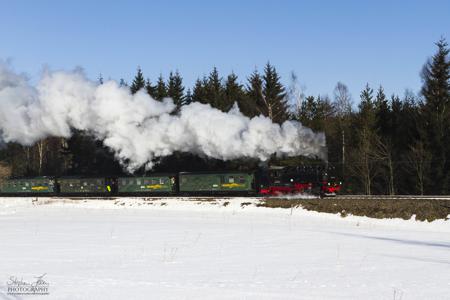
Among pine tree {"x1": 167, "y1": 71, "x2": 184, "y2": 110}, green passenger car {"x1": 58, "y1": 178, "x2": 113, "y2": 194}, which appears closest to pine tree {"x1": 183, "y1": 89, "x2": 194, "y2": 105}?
pine tree {"x1": 167, "y1": 71, "x2": 184, "y2": 110}

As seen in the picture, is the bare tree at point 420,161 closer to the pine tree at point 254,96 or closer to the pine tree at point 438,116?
the pine tree at point 438,116

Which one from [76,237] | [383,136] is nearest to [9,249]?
[76,237]

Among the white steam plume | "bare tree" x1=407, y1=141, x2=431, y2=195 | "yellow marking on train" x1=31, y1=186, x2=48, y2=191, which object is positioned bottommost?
"yellow marking on train" x1=31, y1=186, x2=48, y2=191

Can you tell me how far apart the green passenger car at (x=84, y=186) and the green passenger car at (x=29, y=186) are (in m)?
1.49

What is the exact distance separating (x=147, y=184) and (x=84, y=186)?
8.14 metres

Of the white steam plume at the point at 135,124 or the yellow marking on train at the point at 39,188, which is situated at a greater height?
the white steam plume at the point at 135,124

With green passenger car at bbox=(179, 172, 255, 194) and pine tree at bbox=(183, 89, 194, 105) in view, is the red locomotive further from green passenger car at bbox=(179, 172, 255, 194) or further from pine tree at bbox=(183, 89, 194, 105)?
pine tree at bbox=(183, 89, 194, 105)

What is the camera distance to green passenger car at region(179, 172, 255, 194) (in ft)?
124

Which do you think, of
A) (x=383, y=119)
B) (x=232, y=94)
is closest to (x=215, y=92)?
(x=232, y=94)

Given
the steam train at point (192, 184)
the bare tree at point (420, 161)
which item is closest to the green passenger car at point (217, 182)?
the steam train at point (192, 184)

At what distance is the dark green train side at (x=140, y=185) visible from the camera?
127ft

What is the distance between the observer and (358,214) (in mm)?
29547

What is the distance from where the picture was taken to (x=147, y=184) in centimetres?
4391

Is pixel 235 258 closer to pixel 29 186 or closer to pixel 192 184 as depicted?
pixel 192 184
